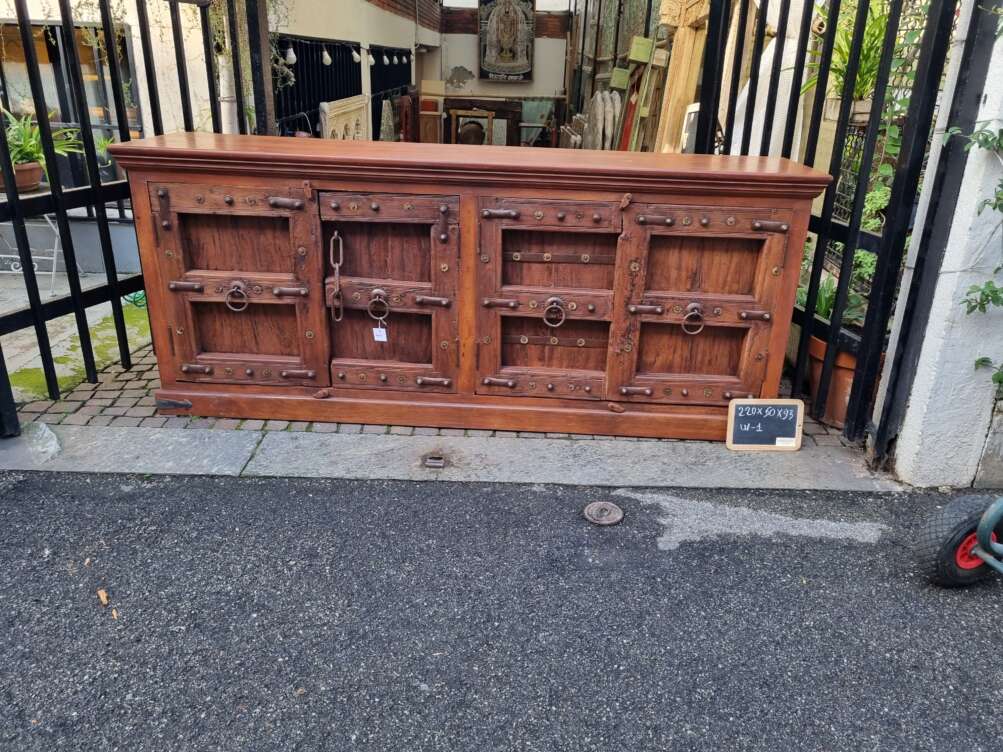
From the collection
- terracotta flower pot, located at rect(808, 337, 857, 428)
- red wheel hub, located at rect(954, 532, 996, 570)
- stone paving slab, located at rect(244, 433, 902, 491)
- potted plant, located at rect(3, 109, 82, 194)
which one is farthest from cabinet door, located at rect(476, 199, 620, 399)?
potted plant, located at rect(3, 109, 82, 194)

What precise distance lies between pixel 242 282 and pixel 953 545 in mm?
3294

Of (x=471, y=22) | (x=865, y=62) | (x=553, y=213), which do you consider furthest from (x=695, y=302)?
(x=471, y=22)

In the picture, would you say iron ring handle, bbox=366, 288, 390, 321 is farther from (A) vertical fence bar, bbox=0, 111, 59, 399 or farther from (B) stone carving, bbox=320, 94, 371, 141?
(B) stone carving, bbox=320, 94, 371, 141

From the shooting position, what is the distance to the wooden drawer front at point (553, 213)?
141 inches

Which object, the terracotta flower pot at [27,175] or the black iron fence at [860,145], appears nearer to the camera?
the black iron fence at [860,145]

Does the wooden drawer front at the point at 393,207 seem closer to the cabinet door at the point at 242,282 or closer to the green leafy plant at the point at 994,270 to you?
the cabinet door at the point at 242,282

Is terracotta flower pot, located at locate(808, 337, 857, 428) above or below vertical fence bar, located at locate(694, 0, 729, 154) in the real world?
below

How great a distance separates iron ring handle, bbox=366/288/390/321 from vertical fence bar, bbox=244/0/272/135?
203 centimetres

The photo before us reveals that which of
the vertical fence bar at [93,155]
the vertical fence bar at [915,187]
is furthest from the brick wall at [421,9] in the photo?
the vertical fence bar at [915,187]

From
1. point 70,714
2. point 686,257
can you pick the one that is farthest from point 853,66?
point 70,714

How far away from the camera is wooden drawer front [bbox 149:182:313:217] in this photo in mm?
3656

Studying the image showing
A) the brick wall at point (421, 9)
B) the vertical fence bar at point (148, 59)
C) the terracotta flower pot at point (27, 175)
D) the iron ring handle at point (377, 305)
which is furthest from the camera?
the brick wall at point (421, 9)

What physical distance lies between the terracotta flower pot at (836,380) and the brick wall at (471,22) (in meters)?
23.4

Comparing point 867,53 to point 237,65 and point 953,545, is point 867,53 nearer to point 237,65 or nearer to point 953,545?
point 953,545
